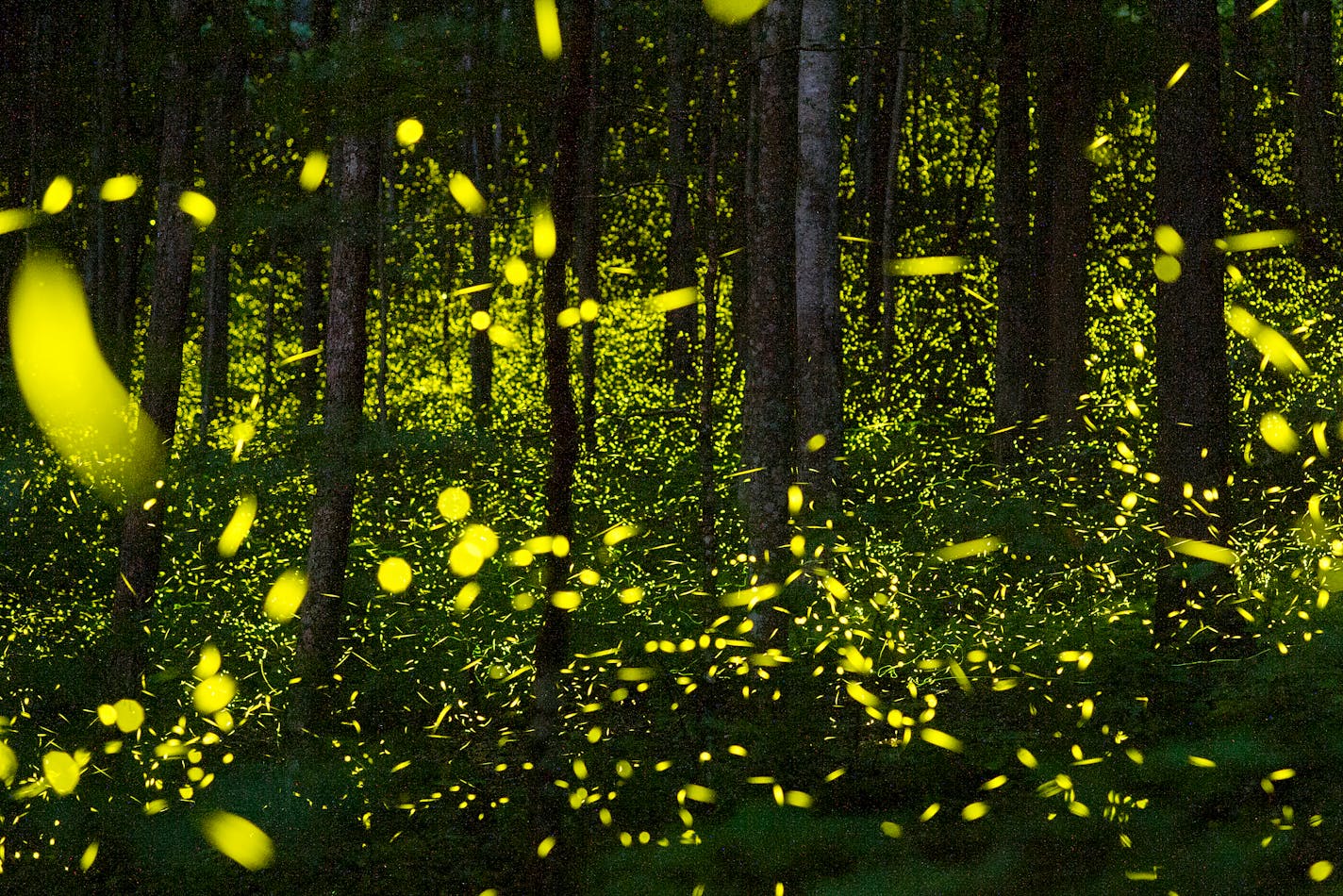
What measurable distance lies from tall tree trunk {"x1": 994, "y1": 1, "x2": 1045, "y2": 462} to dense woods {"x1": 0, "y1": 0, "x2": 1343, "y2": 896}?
0.06 meters

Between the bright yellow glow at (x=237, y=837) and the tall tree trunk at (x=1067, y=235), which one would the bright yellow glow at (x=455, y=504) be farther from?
the bright yellow glow at (x=237, y=837)

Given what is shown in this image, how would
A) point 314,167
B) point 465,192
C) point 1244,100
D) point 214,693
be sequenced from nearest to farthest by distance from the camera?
point 465,192 → point 314,167 → point 214,693 → point 1244,100

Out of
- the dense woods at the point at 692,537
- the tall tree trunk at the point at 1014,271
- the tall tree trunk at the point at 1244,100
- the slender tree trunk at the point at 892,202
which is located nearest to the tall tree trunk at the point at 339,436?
the dense woods at the point at 692,537

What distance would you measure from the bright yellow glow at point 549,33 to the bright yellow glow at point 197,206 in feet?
10.9

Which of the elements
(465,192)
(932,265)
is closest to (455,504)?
(932,265)

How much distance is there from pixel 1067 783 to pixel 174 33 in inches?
288

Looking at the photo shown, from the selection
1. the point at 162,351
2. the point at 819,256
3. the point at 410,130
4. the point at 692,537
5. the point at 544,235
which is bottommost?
the point at 692,537

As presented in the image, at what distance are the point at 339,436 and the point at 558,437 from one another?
3607mm

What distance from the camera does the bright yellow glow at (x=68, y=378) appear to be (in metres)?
13.6

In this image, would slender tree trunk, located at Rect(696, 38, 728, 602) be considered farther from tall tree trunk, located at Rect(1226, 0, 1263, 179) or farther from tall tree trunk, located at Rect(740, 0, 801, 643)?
tall tree trunk, located at Rect(1226, 0, 1263, 179)

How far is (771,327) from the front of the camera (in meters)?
6.88

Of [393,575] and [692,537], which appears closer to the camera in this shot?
[393,575]

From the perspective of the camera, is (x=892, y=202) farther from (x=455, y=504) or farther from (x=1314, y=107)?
(x=455, y=504)

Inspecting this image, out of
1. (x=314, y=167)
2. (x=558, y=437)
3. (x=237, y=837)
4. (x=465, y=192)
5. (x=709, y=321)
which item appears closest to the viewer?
(x=465, y=192)
